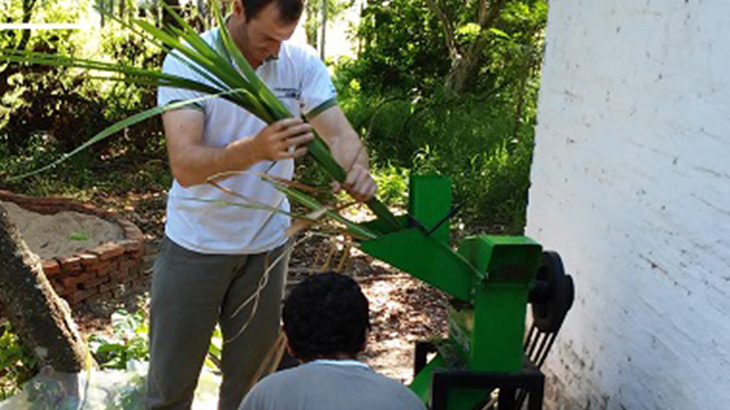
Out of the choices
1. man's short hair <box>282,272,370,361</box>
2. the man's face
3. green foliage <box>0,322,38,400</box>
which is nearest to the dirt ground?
green foliage <box>0,322,38,400</box>

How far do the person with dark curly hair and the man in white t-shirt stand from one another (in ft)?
1.72

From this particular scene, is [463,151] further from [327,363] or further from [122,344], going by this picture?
[327,363]

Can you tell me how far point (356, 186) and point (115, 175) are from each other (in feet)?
21.7

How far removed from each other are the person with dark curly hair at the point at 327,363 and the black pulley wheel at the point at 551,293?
626 mm

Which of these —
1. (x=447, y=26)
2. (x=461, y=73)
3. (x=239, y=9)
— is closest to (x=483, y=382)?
(x=239, y=9)

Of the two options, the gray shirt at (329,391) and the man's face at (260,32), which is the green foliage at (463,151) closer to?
the man's face at (260,32)

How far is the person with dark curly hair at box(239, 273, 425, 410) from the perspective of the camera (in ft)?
5.80

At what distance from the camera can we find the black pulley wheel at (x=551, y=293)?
232 cm

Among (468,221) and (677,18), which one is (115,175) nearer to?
(468,221)

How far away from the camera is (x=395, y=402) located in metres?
1.78

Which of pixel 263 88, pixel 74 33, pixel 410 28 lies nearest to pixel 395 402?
pixel 263 88

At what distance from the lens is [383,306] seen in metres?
5.50

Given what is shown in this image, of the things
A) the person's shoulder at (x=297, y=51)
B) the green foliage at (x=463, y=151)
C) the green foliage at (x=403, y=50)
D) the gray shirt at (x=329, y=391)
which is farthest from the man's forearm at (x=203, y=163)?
the green foliage at (x=403, y=50)

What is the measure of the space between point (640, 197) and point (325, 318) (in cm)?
133
